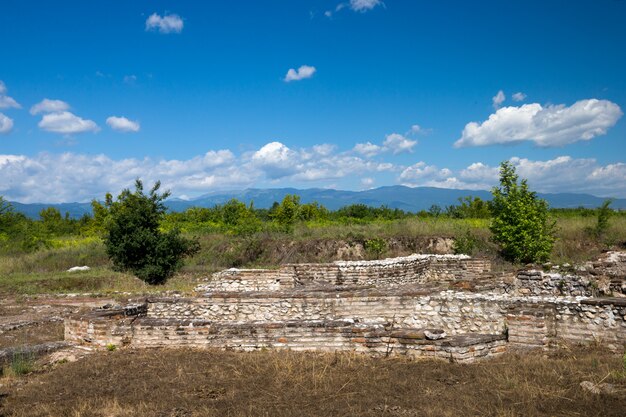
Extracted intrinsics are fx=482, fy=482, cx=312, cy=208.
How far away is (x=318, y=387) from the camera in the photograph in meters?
5.71

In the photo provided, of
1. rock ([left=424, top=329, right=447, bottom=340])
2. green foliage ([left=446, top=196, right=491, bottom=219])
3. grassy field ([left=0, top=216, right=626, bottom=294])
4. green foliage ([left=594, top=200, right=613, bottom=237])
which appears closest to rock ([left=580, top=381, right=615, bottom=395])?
rock ([left=424, top=329, right=447, bottom=340])

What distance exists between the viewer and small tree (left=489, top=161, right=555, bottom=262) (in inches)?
721

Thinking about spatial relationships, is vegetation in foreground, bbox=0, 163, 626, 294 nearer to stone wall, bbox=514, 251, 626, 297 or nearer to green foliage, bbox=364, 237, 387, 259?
green foliage, bbox=364, 237, 387, 259

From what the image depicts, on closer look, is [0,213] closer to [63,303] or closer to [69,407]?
[63,303]

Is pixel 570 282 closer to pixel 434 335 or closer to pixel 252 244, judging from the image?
pixel 434 335

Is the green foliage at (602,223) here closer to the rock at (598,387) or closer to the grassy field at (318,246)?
the grassy field at (318,246)

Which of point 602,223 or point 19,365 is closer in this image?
point 19,365

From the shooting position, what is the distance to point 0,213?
102ft

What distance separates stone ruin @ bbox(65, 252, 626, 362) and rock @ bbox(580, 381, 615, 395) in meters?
1.62

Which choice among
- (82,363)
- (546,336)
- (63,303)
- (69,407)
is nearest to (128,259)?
(63,303)

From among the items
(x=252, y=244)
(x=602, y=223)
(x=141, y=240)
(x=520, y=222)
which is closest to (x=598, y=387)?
(x=520, y=222)

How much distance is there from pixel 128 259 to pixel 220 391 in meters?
15.1

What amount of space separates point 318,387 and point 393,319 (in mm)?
3879

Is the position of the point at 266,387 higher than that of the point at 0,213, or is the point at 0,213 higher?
the point at 0,213
